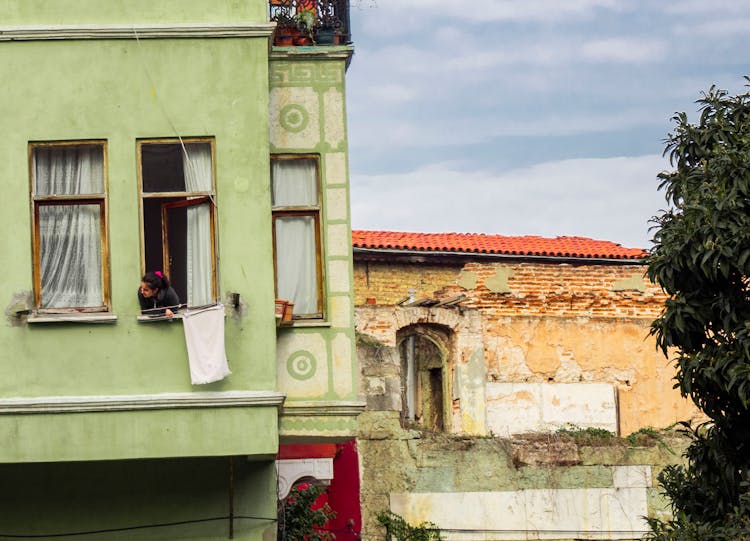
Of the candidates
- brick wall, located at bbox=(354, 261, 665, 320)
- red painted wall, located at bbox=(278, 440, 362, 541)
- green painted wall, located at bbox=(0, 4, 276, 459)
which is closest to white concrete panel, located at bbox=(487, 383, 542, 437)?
brick wall, located at bbox=(354, 261, 665, 320)

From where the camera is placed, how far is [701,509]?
44.7 ft

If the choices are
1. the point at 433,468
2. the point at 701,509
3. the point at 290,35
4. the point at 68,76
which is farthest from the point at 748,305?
the point at 433,468

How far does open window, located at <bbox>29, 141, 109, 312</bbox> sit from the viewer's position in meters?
12.8

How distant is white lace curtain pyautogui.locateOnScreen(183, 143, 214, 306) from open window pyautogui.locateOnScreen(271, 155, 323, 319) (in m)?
0.95

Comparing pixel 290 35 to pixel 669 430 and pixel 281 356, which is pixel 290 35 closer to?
pixel 281 356

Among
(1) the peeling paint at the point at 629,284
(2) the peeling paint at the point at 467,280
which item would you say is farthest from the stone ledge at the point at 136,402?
(1) the peeling paint at the point at 629,284

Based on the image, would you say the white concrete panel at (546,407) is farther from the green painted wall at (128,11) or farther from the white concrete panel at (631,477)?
the green painted wall at (128,11)

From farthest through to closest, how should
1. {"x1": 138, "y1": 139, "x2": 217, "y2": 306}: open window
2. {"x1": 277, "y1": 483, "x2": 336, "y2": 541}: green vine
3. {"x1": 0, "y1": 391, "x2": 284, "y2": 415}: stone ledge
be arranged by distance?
{"x1": 277, "y1": 483, "x2": 336, "y2": 541}: green vine
{"x1": 138, "y1": 139, "x2": 217, "y2": 306}: open window
{"x1": 0, "y1": 391, "x2": 284, "y2": 415}: stone ledge

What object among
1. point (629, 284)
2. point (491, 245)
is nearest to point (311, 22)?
point (491, 245)

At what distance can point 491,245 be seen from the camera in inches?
1270

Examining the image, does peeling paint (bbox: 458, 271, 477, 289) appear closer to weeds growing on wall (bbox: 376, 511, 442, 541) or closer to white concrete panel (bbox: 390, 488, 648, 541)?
white concrete panel (bbox: 390, 488, 648, 541)

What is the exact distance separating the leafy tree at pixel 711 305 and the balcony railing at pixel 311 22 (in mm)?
3407

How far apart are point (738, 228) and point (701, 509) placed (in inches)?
106

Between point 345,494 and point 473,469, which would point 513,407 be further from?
point 345,494
